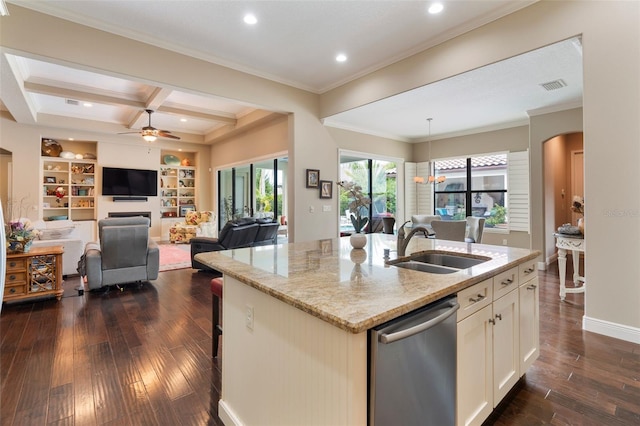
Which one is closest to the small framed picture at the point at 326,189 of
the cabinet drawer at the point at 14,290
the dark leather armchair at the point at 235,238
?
the dark leather armchair at the point at 235,238

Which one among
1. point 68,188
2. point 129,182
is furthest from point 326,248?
point 68,188

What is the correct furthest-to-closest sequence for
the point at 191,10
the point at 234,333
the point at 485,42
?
the point at 485,42 < the point at 191,10 < the point at 234,333

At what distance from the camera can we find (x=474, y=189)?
7109 millimetres

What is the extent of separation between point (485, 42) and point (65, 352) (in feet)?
16.6

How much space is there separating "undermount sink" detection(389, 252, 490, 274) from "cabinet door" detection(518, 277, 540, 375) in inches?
13.5

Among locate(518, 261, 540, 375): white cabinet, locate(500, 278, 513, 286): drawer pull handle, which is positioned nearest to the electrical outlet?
locate(500, 278, 513, 286): drawer pull handle

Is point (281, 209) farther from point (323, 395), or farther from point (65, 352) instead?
point (323, 395)

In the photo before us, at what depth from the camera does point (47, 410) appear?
1850mm

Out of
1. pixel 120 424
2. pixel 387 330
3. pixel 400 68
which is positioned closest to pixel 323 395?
pixel 387 330

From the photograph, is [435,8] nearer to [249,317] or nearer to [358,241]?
[358,241]

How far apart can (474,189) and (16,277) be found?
319 inches

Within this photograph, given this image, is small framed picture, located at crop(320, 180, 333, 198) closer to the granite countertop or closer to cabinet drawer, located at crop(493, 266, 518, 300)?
the granite countertop

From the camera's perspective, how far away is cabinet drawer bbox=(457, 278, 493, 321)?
143 cm

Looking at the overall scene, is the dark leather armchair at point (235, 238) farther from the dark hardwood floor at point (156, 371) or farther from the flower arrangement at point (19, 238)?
the flower arrangement at point (19, 238)
